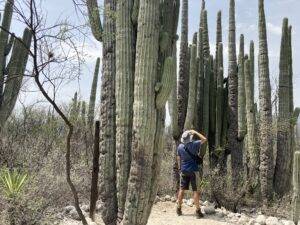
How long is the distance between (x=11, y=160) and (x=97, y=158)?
167 inches

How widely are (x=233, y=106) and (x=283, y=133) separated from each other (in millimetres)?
1585

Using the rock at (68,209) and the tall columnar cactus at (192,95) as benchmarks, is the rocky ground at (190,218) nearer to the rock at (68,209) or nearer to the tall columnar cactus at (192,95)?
the rock at (68,209)

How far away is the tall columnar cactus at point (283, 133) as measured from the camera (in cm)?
1088

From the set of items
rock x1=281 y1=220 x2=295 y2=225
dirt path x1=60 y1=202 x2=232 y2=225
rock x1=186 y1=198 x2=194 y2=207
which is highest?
rock x1=186 y1=198 x2=194 y2=207

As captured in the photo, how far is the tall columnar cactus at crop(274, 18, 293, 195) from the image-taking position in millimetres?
10875

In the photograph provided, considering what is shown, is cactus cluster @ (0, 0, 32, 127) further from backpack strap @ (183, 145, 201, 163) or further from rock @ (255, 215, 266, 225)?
rock @ (255, 215, 266, 225)

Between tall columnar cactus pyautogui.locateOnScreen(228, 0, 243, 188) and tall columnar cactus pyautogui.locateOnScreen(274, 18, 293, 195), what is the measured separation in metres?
1.06

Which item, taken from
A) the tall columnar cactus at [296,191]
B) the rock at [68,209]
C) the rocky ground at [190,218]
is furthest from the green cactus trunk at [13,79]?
the tall columnar cactus at [296,191]

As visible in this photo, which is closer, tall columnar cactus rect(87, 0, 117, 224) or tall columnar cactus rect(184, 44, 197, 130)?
tall columnar cactus rect(87, 0, 117, 224)

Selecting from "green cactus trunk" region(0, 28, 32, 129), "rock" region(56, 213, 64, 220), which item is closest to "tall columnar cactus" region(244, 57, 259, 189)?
"rock" region(56, 213, 64, 220)

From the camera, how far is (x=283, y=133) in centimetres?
1096

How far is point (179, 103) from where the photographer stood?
11.8 meters

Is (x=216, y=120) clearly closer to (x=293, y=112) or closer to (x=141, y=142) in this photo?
(x=293, y=112)

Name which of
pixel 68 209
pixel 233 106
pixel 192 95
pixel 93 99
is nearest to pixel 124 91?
pixel 68 209
